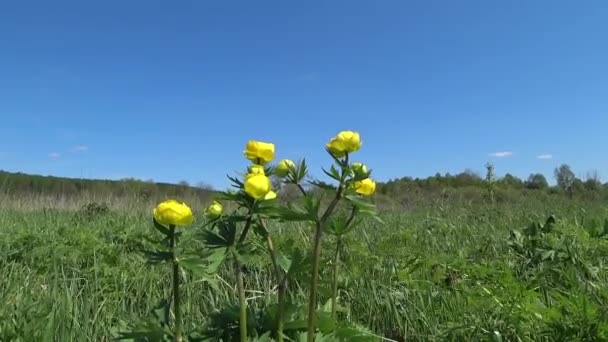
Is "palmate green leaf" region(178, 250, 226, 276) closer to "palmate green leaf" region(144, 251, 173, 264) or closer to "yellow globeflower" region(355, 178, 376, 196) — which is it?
"palmate green leaf" region(144, 251, 173, 264)

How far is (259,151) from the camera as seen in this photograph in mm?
1076

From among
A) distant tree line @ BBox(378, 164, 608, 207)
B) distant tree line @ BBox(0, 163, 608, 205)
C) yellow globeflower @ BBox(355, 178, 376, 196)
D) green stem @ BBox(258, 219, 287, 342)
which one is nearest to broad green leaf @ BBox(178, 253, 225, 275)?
green stem @ BBox(258, 219, 287, 342)

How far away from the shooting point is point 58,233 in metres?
3.24

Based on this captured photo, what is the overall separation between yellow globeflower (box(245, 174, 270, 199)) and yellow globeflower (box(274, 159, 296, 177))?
0.35 ft

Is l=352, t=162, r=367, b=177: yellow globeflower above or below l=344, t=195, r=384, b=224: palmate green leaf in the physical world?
above

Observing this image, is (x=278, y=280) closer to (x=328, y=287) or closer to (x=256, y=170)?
(x=256, y=170)

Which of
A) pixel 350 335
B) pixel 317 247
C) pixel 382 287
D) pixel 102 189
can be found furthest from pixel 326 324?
pixel 102 189

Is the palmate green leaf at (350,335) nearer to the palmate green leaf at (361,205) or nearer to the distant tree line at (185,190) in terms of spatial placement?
the palmate green leaf at (361,205)

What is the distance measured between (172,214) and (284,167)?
0.24 meters

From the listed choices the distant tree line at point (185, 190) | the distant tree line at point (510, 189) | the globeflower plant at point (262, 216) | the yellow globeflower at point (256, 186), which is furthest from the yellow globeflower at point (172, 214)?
the distant tree line at point (510, 189)

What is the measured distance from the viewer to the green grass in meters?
1.45

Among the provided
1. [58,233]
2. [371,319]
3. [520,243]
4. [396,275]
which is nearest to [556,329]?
[371,319]

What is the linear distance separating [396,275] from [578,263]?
2.51 feet

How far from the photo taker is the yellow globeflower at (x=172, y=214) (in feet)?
3.05
